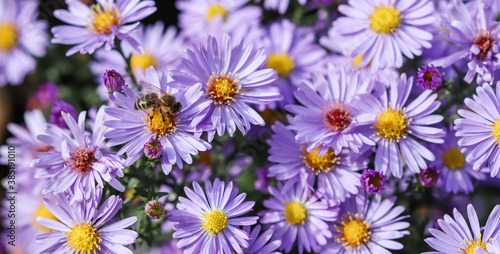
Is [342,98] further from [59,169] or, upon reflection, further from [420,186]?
[59,169]

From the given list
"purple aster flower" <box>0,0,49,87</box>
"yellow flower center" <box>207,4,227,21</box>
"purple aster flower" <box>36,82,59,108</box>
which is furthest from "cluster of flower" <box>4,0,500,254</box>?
"purple aster flower" <box>0,0,49,87</box>

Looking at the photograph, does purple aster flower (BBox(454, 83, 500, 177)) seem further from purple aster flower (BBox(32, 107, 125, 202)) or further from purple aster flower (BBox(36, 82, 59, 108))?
purple aster flower (BBox(36, 82, 59, 108))

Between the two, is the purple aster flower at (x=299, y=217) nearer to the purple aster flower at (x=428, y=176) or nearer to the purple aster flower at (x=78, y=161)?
the purple aster flower at (x=428, y=176)

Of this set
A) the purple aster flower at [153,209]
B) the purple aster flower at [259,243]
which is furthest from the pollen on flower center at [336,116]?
the purple aster flower at [153,209]

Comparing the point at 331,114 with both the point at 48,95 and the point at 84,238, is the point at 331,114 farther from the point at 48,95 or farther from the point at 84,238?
the point at 48,95

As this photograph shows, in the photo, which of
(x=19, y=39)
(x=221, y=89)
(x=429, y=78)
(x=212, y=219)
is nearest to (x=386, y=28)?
(x=429, y=78)

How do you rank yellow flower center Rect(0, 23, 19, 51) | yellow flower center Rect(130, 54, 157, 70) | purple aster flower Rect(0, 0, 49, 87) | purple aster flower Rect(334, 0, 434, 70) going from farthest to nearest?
yellow flower center Rect(0, 23, 19, 51) < purple aster flower Rect(0, 0, 49, 87) < yellow flower center Rect(130, 54, 157, 70) < purple aster flower Rect(334, 0, 434, 70)

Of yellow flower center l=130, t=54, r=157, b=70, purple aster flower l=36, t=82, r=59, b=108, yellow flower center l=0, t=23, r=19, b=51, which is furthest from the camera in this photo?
yellow flower center l=0, t=23, r=19, b=51
